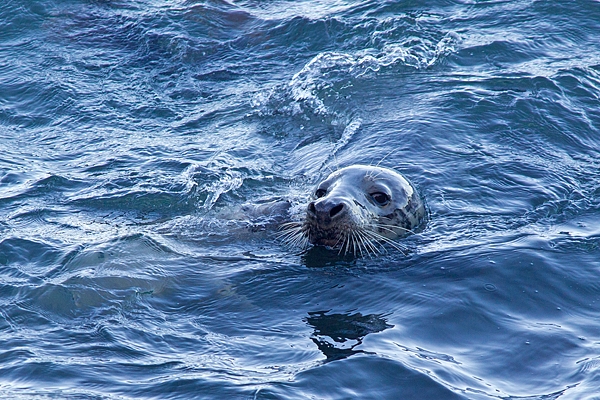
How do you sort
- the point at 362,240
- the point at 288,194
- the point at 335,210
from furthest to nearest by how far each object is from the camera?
the point at 288,194, the point at 362,240, the point at 335,210

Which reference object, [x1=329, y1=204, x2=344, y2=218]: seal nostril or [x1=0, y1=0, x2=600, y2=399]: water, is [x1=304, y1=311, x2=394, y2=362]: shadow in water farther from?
[x1=329, y1=204, x2=344, y2=218]: seal nostril

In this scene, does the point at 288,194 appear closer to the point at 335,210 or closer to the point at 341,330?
the point at 335,210

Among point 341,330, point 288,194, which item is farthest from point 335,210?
point 288,194

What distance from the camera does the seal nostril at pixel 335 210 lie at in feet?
21.6

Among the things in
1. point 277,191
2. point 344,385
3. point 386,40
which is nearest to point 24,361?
point 344,385

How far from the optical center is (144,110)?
10.5 m

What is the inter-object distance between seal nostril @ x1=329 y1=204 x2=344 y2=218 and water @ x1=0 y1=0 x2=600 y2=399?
46 cm

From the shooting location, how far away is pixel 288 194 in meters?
8.34

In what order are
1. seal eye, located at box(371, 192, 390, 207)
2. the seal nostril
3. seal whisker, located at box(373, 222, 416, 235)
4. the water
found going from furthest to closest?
1. seal eye, located at box(371, 192, 390, 207)
2. seal whisker, located at box(373, 222, 416, 235)
3. the seal nostril
4. the water

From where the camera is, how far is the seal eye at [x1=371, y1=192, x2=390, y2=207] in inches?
284

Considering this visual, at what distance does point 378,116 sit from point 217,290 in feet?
12.8

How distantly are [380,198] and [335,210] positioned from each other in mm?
725

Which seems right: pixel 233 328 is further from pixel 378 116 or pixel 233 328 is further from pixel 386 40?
pixel 386 40

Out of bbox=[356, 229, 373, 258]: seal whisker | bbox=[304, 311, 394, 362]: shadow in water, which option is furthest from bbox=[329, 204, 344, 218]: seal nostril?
bbox=[304, 311, 394, 362]: shadow in water
